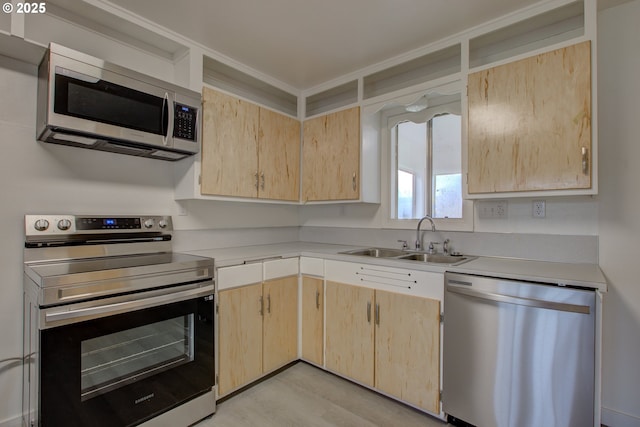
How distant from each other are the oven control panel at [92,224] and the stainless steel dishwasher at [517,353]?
1981 mm

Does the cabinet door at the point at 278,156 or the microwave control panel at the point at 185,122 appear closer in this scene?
the microwave control panel at the point at 185,122

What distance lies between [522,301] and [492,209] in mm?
834

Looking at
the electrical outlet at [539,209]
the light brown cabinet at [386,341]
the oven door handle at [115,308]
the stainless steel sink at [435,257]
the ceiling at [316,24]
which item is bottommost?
the light brown cabinet at [386,341]

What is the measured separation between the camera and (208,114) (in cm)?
222

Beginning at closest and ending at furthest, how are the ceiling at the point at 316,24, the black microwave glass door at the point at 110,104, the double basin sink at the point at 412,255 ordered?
the black microwave glass door at the point at 110,104, the ceiling at the point at 316,24, the double basin sink at the point at 412,255

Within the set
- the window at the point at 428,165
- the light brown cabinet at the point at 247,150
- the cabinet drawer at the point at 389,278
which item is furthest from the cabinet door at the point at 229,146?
the window at the point at 428,165

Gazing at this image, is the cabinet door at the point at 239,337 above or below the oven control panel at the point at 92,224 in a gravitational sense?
below

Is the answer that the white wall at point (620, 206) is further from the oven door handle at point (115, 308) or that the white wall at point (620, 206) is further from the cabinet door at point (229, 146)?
the oven door handle at point (115, 308)

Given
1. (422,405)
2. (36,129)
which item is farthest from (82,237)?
(422,405)

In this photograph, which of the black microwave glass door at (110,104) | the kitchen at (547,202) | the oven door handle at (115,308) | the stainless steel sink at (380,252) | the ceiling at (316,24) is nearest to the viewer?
the oven door handle at (115,308)

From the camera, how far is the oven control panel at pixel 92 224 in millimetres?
1707

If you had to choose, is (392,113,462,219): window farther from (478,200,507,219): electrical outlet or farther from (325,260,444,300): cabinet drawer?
(325,260,444,300): cabinet drawer

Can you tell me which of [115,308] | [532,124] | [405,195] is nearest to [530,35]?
[532,124]

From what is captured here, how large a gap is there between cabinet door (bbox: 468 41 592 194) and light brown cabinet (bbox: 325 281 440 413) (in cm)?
90
